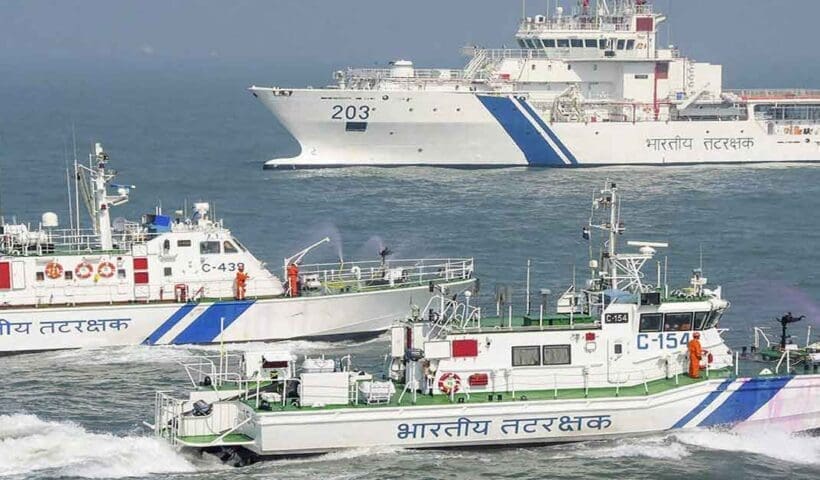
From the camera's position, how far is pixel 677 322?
30188 millimetres

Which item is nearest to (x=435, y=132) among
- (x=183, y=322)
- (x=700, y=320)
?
(x=183, y=322)

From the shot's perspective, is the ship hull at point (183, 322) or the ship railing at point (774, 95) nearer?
the ship hull at point (183, 322)

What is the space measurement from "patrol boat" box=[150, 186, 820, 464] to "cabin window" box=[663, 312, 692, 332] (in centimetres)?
3

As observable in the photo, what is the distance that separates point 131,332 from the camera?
128 feet

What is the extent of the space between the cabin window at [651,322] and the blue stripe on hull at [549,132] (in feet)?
151

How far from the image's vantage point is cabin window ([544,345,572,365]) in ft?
97.6

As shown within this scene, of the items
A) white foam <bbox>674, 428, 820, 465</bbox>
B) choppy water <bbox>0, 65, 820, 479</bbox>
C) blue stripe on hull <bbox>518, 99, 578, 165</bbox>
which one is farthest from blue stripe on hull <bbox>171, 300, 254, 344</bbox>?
blue stripe on hull <bbox>518, 99, 578, 165</bbox>

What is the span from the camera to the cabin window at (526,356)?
29.7 metres

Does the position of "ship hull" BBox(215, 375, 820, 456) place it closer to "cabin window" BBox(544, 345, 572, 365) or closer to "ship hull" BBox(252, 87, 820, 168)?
"cabin window" BBox(544, 345, 572, 365)

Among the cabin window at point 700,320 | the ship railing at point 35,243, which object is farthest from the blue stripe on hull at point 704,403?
the ship railing at point 35,243

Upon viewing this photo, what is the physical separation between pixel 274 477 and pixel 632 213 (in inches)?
1401

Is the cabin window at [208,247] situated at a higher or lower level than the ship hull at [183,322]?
higher

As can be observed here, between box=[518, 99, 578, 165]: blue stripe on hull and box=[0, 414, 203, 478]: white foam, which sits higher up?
box=[518, 99, 578, 165]: blue stripe on hull

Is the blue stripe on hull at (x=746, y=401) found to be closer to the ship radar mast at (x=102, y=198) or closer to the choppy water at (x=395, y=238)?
the choppy water at (x=395, y=238)
